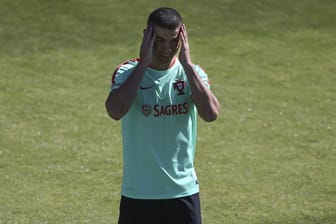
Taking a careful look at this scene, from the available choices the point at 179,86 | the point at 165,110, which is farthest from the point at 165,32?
the point at 165,110

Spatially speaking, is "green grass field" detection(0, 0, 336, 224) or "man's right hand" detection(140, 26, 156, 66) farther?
"green grass field" detection(0, 0, 336, 224)

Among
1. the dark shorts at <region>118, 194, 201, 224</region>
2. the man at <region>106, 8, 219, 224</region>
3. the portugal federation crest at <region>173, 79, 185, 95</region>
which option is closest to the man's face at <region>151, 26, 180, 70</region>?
the man at <region>106, 8, 219, 224</region>

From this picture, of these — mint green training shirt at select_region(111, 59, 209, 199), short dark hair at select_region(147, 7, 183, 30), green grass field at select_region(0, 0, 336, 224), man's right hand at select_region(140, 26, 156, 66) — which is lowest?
green grass field at select_region(0, 0, 336, 224)

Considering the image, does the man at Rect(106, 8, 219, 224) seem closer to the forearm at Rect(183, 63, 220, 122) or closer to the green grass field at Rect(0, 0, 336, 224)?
the forearm at Rect(183, 63, 220, 122)

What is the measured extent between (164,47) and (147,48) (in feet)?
0.41

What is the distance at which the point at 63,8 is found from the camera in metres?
17.0

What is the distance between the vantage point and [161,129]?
5484mm

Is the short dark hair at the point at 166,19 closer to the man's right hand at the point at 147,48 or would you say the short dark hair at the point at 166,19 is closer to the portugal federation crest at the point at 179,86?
the man's right hand at the point at 147,48

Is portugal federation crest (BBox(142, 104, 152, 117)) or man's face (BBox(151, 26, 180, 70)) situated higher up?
man's face (BBox(151, 26, 180, 70))

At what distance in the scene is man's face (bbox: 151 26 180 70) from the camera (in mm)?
5391

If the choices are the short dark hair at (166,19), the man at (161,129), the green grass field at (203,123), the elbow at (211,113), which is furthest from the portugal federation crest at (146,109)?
the green grass field at (203,123)

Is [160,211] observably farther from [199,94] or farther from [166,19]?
[166,19]

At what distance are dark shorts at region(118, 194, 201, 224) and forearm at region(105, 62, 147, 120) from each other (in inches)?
23.6

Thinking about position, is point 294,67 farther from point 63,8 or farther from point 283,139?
point 63,8
